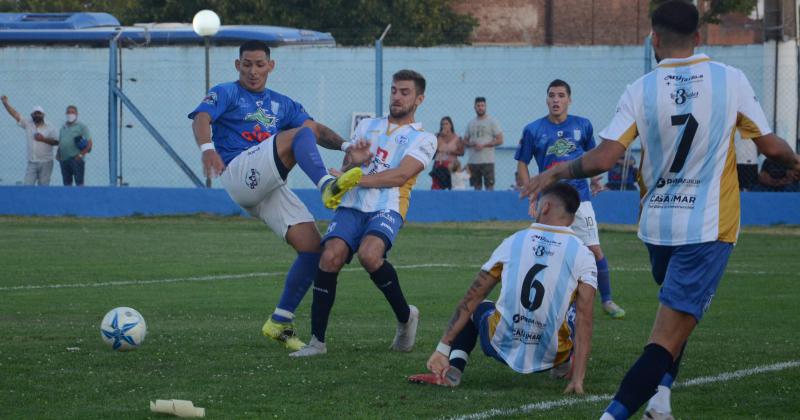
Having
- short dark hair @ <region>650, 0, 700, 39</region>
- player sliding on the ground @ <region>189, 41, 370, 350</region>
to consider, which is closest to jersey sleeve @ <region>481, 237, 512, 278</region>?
short dark hair @ <region>650, 0, 700, 39</region>

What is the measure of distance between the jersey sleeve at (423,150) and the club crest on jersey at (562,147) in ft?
10.8

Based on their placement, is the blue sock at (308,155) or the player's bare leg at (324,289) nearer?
the player's bare leg at (324,289)

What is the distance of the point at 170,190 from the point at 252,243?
239 inches

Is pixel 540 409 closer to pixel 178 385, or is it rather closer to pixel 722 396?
pixel 722 396

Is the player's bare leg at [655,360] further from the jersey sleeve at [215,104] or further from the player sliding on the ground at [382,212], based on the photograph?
the jersey sleeve at [215,104]

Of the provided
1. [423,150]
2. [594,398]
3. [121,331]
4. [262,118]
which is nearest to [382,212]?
[423,150]

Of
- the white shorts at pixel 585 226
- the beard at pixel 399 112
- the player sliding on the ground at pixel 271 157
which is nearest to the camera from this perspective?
the player sliding on the ground at pixel 271 157

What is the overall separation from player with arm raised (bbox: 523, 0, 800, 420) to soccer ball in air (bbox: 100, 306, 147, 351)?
3.66 m

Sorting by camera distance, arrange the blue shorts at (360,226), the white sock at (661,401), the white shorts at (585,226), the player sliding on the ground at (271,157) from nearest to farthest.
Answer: the white sock at (661,401), the blue shorts at (360,226), the player sliding on the ground at (271,157), the white shorts at (585,226)

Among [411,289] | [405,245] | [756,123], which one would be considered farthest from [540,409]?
[405,245]

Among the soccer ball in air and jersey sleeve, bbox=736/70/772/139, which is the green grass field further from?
jersey sleeve, bbox=736/70/772/139

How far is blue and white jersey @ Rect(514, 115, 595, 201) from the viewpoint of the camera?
38.7 ft

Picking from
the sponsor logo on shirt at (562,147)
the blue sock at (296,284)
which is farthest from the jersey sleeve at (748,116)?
the sponsor logo on shirt at (562,147)

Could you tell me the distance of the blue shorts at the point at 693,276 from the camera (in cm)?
568
